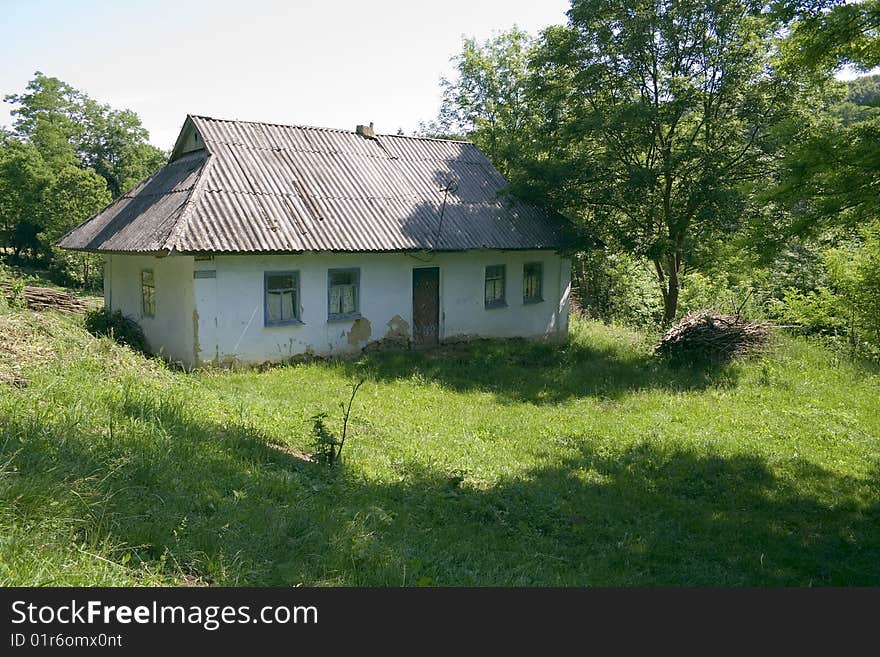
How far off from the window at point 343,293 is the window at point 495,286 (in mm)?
3919

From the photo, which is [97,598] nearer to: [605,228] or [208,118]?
[208,118]

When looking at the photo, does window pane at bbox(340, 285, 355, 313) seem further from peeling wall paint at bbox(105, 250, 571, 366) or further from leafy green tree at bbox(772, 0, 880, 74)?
leafy green tree at bbox(772, 0, 880, 74)

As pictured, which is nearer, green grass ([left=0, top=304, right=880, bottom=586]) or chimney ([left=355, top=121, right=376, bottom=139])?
green grass ([left=0, top=304, right=880, bottom=586])

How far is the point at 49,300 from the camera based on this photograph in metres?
16.8

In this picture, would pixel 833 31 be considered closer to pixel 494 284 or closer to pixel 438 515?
pixel 438 515

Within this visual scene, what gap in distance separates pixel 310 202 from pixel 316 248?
5.97ft

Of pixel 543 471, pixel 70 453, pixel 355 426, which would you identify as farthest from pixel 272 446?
pixel 543 471

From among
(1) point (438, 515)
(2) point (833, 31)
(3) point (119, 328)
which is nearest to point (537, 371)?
(1) point (438, 515)

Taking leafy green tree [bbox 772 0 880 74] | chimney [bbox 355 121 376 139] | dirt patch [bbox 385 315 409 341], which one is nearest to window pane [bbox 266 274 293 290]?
dirt patch [bbox 385 315 409 341]

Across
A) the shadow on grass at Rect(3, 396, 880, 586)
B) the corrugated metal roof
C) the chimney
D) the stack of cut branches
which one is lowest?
the shadow on grass at Rect(3, 396, 880, 586)

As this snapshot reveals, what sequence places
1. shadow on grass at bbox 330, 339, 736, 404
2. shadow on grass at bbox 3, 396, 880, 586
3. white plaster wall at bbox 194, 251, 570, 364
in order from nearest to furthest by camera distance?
shadow on grass at bbox 3, 396, 880, 586 < white plaster wall at bbox 194, 251, 570, 364 < shadow on grass at bbox 330, 339, 736, 404

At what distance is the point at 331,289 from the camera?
573 inches

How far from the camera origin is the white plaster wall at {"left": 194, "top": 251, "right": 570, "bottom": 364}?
13.0 m

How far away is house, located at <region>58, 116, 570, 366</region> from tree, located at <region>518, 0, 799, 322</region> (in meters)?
2.03
